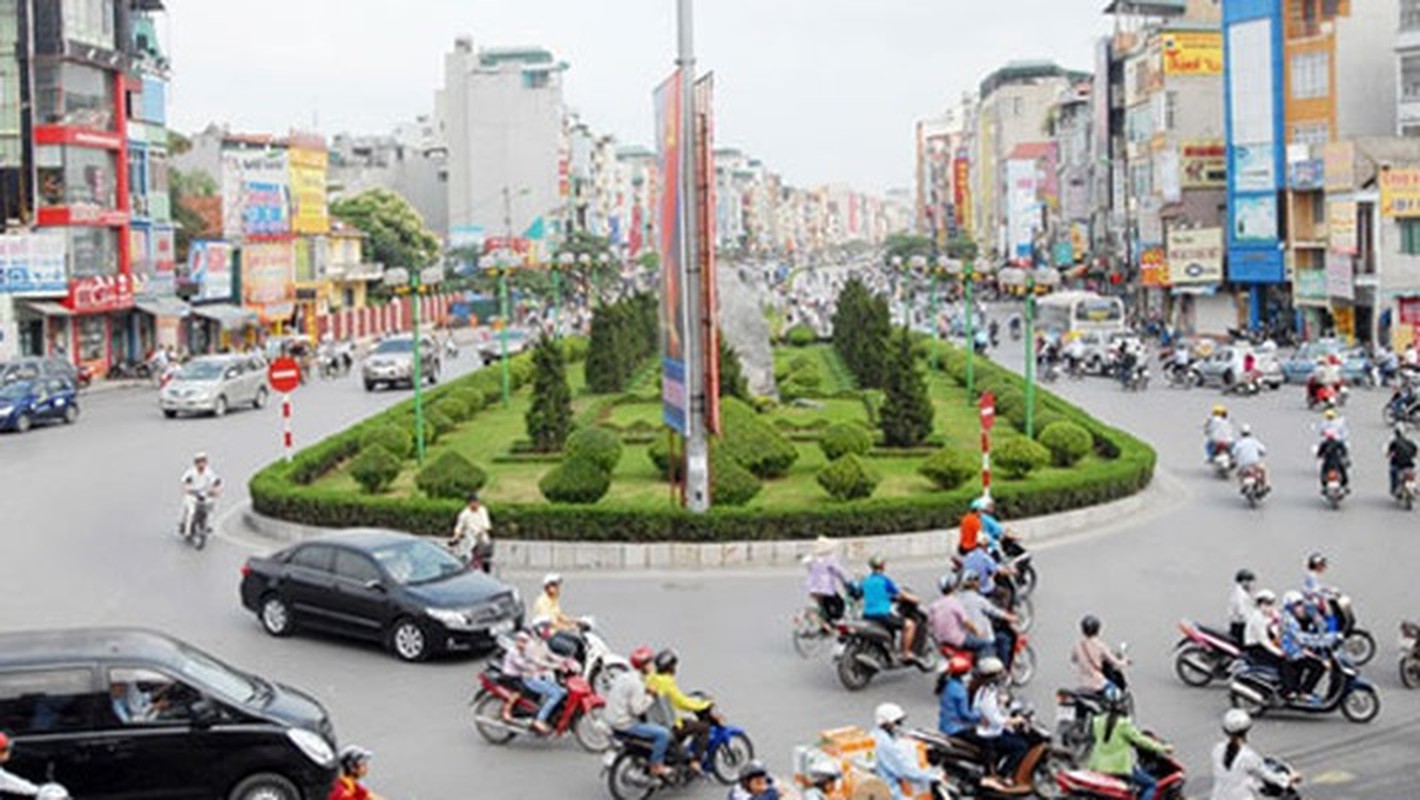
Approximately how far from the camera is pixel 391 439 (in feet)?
97.2

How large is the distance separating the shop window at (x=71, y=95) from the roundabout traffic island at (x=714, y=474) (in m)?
22.2

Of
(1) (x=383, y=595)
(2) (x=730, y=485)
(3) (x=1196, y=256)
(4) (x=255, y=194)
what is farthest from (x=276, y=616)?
(4) (x=255, y=194)

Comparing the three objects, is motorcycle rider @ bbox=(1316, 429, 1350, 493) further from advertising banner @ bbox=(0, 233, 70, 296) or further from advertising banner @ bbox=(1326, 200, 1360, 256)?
advertising banner @ bbox=(0, 233, 70, 296)

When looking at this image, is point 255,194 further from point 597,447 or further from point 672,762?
point 672,762

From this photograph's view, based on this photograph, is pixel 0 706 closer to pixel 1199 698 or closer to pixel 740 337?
pixel 1199 698

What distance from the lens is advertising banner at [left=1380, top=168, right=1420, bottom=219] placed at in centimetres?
5321

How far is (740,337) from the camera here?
42.7 metres

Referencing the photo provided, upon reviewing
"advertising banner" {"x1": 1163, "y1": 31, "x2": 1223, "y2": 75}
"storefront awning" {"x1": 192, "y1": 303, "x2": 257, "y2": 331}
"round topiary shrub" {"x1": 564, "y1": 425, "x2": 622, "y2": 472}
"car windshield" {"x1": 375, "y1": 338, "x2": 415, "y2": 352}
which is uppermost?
"advertising banner" {"x1": 1163, "y1": 31, "x2": 1223, "y2": 75}

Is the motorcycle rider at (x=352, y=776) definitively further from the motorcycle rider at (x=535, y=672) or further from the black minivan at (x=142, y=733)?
the motorcycle rider at (x=535, y=672)

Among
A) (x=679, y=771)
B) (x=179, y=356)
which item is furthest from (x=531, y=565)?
(x=179, y=356)

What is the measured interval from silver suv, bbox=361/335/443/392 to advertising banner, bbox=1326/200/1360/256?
29828 millimetres

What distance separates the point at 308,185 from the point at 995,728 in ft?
250

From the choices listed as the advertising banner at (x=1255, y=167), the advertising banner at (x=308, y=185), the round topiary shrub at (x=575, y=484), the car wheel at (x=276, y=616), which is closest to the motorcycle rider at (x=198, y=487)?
the round topiary shrub at (x=575, y=484)

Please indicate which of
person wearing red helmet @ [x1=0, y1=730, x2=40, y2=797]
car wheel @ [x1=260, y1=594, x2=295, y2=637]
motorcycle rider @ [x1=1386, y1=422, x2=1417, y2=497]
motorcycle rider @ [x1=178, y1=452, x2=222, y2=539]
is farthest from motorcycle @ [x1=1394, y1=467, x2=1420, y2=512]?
person wearing red helmet @ [x1=0, y1=730, x2=40, y2=797]
